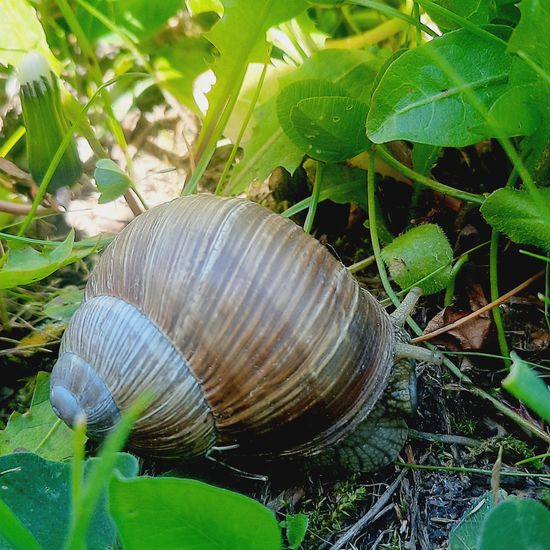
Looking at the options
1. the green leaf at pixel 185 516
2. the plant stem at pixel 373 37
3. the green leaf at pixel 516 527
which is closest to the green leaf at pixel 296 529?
the green leaf at pixel 185 516

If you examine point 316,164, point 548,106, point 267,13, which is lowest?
point 316,164

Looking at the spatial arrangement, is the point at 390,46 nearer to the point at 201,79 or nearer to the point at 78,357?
the point at 201,79

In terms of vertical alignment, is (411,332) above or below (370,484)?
above

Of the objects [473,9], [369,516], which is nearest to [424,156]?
[473,9]

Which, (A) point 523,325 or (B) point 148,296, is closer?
(B) point 148,296

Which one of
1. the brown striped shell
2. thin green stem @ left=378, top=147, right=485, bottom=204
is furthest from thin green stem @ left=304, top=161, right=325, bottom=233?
the brown striped shell

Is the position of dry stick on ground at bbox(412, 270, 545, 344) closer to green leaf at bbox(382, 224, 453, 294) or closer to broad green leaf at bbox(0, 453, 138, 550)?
green leaf at bbox(382, 224, 453, 294)

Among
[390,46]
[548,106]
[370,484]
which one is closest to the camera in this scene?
[548,106]

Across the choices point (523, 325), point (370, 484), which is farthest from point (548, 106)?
point (370, 484)
